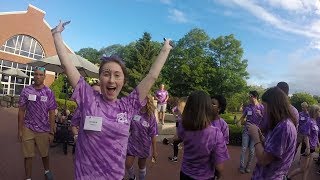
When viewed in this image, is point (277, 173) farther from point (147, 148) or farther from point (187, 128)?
point (147, 148)

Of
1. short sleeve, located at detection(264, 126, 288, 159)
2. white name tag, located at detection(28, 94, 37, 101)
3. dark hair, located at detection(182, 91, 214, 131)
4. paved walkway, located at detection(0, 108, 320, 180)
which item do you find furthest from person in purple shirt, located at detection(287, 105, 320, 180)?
white name tag, located at detection(28, 94, 37, 101)

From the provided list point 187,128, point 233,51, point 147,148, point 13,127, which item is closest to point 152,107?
point 147,148

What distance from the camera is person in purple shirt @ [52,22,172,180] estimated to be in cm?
282

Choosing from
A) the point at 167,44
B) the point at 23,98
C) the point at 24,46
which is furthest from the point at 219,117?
the point at 24,46

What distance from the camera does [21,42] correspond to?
142 ft

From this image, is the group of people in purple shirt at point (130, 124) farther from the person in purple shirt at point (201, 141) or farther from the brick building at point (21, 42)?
the brick building at point (21, 42)

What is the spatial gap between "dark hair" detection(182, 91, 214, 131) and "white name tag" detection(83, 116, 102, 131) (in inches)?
53.3

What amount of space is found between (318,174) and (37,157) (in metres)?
8.05

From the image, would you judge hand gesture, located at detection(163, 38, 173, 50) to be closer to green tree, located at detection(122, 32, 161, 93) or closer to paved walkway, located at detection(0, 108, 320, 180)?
paved walkway, located at detection(0, 108, 320, 180)

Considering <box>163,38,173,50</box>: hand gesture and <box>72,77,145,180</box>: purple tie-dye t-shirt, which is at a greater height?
<box>163,38,173,50</box>: hand gesture

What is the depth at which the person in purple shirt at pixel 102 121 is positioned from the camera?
282 centimetres

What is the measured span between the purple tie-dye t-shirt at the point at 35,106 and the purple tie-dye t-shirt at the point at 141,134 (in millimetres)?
1703

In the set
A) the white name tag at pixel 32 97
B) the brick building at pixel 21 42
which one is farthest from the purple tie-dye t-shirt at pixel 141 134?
the brick building at pixel 21 42

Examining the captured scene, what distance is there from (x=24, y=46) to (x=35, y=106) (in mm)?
40184
